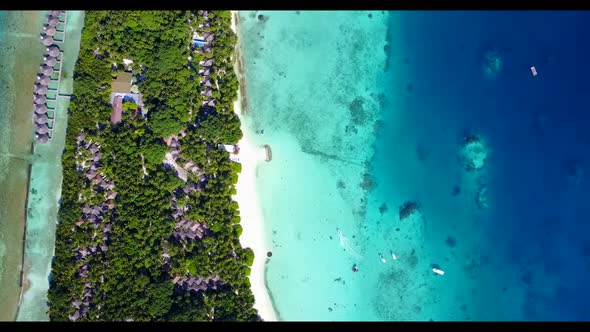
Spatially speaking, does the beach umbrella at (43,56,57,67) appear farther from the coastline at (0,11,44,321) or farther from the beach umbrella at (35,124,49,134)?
the beach umbrella at (35,124,49,134)

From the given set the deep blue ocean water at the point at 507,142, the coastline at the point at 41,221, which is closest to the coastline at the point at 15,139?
the coastline at the point at 41,221

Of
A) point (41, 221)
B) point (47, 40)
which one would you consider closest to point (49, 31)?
point (47, 40)

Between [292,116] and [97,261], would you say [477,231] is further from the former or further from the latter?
[97,261]

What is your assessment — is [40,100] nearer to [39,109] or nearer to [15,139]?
[39,109]

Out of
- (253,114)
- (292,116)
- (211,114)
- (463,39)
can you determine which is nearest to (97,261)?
(211,114)

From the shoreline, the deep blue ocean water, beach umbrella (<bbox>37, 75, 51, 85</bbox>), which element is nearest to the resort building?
beach umbrella (<bbox>37, 75, 51, 85</bbox>)

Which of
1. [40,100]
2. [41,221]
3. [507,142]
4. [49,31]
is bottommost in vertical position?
[41,221]
